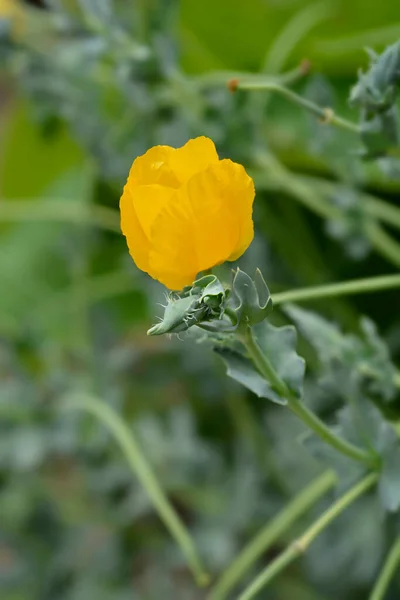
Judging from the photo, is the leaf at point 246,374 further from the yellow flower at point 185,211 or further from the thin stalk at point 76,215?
the thin stalk at point 76,215

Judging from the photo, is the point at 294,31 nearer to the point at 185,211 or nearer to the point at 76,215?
the point at 76,215

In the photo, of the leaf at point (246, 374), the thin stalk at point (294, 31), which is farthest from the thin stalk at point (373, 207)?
the leaf at point (246, 374)

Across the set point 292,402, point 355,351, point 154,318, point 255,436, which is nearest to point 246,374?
point 292,402

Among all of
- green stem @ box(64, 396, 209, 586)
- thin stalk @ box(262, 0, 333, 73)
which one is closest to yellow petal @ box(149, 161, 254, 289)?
green stem @ box(64, 396, 209, 586)

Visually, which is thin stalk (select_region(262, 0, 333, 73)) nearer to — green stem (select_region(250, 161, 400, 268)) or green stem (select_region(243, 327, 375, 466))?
green stem (select_region(250, 161, 400, 268))

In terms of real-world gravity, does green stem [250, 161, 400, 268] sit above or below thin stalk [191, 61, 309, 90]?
below

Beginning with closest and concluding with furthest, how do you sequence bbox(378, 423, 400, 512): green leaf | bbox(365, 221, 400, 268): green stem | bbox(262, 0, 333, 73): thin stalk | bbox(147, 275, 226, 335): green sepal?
bbox(147, 275, 226, 335): green sepal < bbox(378, 423, 400, 512): green leaf < bbox(365, 221, 400, 268): green stem < bbox(262, 0, 333, 73): thin stalk
